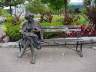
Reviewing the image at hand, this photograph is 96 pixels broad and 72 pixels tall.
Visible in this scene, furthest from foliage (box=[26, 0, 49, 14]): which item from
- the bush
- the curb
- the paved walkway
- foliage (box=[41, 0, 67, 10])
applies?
the paved walkway

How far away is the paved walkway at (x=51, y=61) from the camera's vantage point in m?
7.55

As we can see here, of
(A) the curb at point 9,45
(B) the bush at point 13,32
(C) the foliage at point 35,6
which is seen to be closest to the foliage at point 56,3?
(C) the foliage at point 35,6

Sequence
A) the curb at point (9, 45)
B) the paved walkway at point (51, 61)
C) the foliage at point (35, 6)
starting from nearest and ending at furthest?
the paved walkway at point (51, 61)
the curb at point (9, 45)
the foliage at point (35, 6)

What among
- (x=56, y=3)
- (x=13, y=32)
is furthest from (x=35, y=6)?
(x=13, y=32)

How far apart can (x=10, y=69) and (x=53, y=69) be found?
994 mm

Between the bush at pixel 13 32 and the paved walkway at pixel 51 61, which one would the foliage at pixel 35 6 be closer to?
the bush at pixel 13 32

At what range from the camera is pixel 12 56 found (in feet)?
29.5

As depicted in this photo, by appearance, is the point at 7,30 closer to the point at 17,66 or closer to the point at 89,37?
the point at 89,37

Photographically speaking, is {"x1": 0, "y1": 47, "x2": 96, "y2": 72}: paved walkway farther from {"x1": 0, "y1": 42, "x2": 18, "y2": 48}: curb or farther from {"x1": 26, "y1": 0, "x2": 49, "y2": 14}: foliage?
{"x1": 26, "y1": 0, "x2": 49, "y2": 14}: foliage

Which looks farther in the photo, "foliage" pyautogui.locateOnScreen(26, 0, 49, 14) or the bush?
"foliage" pyautogui.locateOnScreen(26, 0, 49, 14)

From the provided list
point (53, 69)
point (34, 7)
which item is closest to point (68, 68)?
point (53, 69)

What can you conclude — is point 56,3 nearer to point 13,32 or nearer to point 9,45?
point 13,32

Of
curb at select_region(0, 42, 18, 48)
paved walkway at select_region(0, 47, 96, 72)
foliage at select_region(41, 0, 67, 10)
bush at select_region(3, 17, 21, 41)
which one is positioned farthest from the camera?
foliage at select_region(41, 0, 67, 10)

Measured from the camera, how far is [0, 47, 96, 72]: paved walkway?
24.8 ft
